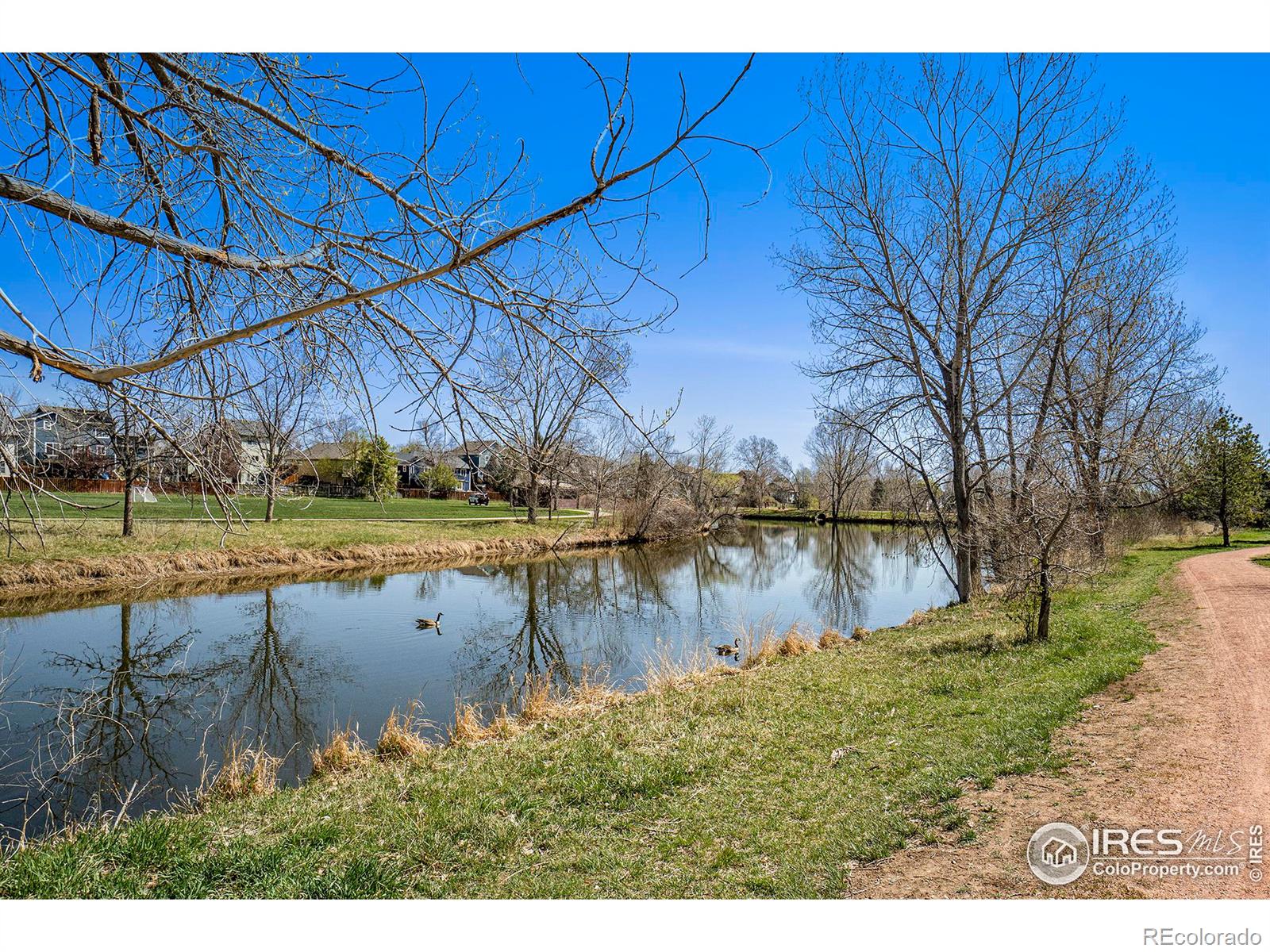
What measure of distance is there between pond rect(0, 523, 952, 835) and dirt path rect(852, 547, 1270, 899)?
3.14 meters

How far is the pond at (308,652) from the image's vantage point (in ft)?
24.7

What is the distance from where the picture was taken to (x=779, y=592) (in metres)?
20.3

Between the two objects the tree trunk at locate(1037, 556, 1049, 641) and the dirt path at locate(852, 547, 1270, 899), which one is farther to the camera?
the tree trunk at locate(1037, 556, 1049, 641)

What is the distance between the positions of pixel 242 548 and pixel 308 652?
35.5 feet

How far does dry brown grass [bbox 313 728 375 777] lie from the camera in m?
6.74

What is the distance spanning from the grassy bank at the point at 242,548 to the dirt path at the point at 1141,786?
8.92m

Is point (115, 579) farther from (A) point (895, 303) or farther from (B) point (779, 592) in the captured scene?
(A) point (895, 303)

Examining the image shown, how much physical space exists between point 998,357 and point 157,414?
42.2 feet

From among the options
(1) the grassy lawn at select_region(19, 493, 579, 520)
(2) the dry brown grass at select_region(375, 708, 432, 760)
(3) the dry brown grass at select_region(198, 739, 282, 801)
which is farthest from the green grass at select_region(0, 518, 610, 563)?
(2) the dry brown grass at select_region(375, 708, 432, 760)

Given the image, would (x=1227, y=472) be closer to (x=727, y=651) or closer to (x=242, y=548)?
(x=727, y=651)

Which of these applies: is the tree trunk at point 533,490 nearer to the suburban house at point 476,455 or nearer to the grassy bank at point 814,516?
the suburban house at point 476,455

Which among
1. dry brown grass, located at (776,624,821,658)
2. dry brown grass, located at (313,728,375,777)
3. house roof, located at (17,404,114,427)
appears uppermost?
house roof, located at (17,404,114,427)

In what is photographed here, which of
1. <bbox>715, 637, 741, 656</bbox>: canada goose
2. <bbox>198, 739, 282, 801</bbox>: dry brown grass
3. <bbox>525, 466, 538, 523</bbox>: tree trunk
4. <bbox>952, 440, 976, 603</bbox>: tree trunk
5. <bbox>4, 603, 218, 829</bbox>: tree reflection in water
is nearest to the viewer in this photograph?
<bbox>525, 466, 538, 523</bbox>: tree trunk

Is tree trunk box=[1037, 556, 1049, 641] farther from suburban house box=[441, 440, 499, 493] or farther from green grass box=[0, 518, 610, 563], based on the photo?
green grass box=[0, 518, 610, 563]
